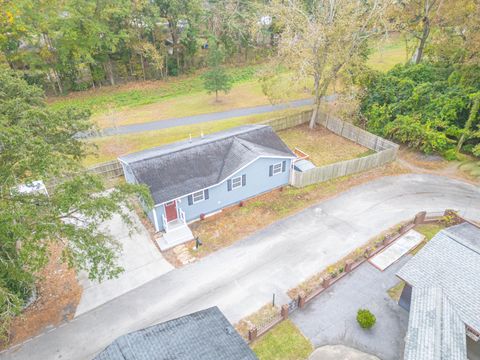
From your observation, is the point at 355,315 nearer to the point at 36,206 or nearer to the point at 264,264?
the point at 264,264

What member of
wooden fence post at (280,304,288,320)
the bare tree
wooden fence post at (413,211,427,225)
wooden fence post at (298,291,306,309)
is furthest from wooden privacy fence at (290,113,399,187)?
wooden fence post at (280,304,288,320)

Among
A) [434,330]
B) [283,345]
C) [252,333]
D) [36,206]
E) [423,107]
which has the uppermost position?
[36,206]

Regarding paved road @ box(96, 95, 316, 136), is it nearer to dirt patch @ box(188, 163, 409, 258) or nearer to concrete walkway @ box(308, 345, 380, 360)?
dirt patch @ box(188, 163, 409, 258)

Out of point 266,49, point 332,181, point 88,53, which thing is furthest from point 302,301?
point 266,49

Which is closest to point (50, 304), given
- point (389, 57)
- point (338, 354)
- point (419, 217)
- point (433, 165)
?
point (338, 354)

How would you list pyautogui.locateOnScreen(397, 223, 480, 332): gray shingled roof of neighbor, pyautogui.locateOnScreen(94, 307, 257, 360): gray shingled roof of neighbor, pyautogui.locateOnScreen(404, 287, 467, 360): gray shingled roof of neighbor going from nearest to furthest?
pyautogui.locateOnScreen(94, 307, 257, 360): gray shingled roof of neighbor → pyautogui.locateOnScreen(404, 287, 467, 360): gray shingled roof of neighbor → pyautogui.locateOnScreen(397, 223, 480, 332): gray shingled roof of neighbor
